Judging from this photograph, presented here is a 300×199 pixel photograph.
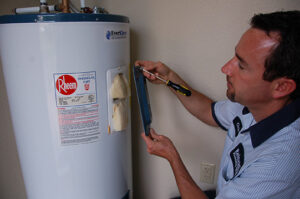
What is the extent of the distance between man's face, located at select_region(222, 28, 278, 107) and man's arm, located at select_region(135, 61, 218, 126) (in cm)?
21

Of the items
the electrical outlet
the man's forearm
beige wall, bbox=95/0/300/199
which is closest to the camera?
the man's forearm

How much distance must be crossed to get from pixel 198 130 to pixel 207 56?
0.34 m

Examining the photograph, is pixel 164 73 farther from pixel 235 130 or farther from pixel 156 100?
pixel 235 130

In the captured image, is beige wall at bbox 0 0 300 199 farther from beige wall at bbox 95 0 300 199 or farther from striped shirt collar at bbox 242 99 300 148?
striped shirt collar at bbox 242 99 300 148

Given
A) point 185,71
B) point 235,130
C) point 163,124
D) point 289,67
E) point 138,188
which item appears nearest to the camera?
point 289,67

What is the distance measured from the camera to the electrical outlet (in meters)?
1.11

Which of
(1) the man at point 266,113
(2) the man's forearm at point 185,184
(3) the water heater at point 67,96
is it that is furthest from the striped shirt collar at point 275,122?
(3) the water heater at point 67,96

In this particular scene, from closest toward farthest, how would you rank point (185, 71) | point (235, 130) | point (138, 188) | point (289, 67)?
point (289, 67)
point (235, 130)
point (185, 71)
point (138, 188)

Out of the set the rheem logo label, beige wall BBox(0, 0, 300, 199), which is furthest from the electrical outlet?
the rheem logo label

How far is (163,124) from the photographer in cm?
111

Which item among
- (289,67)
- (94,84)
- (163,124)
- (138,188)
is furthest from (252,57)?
(138,188)

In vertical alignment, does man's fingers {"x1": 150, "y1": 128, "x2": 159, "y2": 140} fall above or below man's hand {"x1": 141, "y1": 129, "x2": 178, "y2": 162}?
above

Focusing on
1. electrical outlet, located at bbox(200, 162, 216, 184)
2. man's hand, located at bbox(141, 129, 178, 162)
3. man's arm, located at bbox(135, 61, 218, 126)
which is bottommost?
electrical outlet, located at bbox(200, 162, 216, 184)

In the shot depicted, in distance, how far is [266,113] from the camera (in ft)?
2.44
